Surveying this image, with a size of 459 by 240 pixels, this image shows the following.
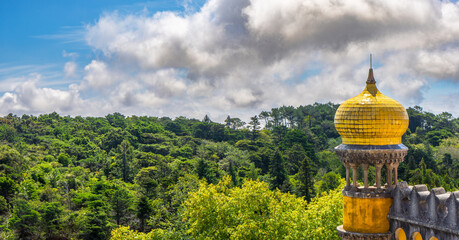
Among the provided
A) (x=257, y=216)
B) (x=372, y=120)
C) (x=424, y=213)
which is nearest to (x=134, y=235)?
(x=257, y=216)

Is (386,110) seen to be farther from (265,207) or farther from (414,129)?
(414,129)

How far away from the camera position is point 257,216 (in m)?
30.1

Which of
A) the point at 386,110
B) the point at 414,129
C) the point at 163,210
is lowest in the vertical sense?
the point at 163,210

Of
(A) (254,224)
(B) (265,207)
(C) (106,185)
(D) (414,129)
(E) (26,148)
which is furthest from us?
(D) (414,129)

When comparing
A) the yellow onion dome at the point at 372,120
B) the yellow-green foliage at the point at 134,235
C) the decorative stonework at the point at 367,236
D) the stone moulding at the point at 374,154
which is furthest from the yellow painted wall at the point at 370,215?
the yellow-green foliage at the point at 134,235

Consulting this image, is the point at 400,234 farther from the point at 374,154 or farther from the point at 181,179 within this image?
the point at 181,179

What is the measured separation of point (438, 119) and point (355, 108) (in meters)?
140

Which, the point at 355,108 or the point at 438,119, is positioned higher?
the point at 438,119

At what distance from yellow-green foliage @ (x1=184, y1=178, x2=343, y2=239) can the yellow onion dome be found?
10539 mm

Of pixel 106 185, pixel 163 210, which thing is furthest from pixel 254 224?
pixel 106 185

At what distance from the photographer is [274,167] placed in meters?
71.4

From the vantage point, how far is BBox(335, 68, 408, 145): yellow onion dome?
15508 mm

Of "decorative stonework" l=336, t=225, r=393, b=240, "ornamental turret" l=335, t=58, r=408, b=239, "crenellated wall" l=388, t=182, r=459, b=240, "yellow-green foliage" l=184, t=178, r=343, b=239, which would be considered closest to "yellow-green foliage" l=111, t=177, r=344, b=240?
"yellow-green foliage" l=184, t=178, r=343, b=239

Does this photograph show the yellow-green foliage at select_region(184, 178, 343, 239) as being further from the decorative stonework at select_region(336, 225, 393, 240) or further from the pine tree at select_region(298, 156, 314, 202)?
the pine tree at select_region(298, 156, 314, 202)
